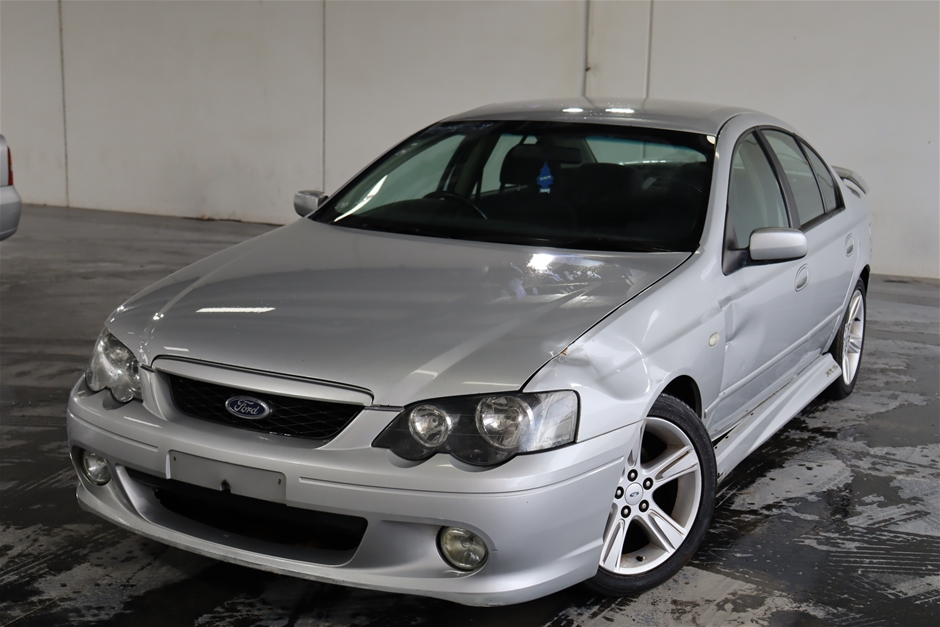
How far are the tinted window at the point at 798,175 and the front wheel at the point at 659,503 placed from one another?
4.60 ft

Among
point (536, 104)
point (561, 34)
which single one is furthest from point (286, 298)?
point (561, 34)

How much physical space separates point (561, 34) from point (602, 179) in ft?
19.3

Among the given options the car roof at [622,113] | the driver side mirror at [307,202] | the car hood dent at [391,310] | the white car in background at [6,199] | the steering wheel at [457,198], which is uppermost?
the car roof at [622,113]

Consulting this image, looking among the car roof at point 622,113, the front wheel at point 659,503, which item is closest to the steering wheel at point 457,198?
the car roof at point 622,113

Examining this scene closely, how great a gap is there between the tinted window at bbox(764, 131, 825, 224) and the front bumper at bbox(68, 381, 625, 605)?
6.05 feet

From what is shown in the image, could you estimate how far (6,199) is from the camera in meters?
5.70

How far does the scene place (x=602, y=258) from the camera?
2.70m

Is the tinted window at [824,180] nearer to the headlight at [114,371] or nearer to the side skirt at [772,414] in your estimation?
the side skirt at [772,414]

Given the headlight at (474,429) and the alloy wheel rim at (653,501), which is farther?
the alloy wheel rim at (653,501)

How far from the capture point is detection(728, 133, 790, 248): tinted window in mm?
3021

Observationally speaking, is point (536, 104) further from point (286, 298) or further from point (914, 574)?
point (914, 574)

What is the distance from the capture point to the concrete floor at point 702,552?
7.88ft

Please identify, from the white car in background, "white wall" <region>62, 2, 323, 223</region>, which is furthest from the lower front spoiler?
"white wall" <region>62, 2, 323, 223</region>

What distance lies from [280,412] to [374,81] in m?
7.65
